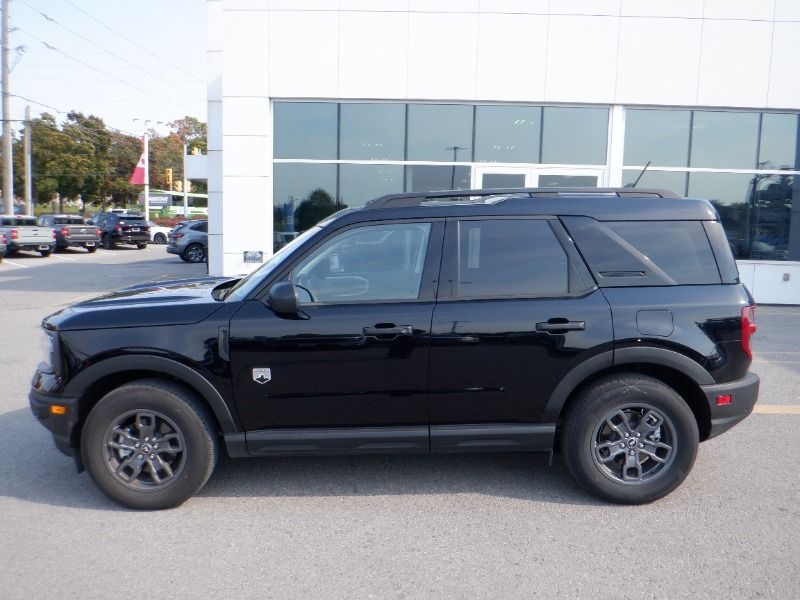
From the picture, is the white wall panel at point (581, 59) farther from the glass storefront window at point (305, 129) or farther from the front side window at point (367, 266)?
the front side window at point (367, 266)

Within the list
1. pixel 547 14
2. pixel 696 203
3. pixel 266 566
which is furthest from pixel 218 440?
pixel 547 14

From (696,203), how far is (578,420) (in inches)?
65.1

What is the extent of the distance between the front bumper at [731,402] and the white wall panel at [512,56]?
398 inches

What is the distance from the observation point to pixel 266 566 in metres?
3.53

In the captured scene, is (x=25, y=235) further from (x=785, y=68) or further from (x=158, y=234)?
(x=785, y=68)

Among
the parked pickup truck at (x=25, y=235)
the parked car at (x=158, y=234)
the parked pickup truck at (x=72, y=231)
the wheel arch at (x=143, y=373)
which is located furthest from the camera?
the parked car at (x=158, y=234)

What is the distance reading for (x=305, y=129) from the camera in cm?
1371

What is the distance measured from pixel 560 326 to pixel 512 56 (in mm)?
10435

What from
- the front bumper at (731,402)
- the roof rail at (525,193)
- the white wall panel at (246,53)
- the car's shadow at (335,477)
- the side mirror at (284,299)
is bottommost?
the car's shadow at (335,477)

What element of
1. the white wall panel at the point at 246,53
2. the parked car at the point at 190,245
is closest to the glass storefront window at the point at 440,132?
the white wall panel at the point at 246,53

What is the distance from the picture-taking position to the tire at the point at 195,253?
2562cm

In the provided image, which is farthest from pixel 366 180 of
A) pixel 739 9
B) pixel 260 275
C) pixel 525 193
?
pixel 260 275

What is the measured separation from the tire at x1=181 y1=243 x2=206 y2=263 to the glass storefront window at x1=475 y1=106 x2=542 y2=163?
1500 cm

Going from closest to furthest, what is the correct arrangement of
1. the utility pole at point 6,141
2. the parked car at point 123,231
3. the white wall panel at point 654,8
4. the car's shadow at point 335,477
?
the car's shadow at point 335,477, the white wall panel at point 654,8, the utility pole at point 6,141, the parked car at point 123,231
